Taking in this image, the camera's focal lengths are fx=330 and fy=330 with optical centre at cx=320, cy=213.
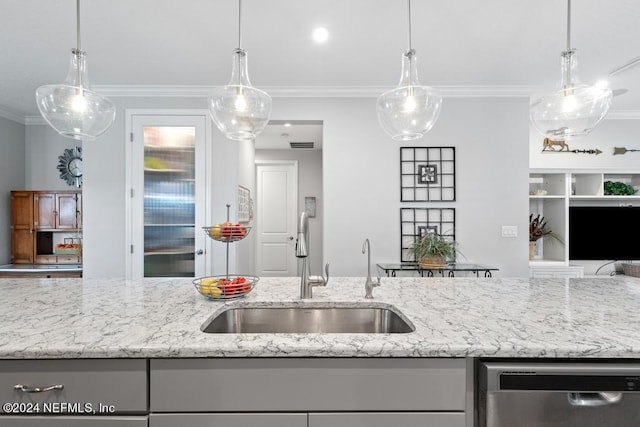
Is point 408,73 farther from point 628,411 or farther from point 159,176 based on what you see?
point 159,176

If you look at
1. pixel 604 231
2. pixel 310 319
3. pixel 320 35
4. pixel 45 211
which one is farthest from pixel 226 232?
pixel 604 231

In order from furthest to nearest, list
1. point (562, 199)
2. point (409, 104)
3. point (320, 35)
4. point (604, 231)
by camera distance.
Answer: point (604, 231) → point (562, 199) → point (320, 35) → point (409, 104)

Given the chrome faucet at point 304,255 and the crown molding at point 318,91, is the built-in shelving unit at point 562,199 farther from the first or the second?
the chrome faucet at point 304,255

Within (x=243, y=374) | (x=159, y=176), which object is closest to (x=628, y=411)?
(x=243, y=374)

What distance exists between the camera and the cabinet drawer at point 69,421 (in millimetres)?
979

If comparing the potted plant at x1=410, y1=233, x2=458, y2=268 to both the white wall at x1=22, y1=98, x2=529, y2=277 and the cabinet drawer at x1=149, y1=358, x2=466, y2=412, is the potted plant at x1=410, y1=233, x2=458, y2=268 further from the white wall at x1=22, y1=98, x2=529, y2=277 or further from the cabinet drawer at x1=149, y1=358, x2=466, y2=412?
the cabinet drawer at x1=149, y1=358, x2=466, y2=412

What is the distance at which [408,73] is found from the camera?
5.73ft

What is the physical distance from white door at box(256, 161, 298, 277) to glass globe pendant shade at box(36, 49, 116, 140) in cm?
465

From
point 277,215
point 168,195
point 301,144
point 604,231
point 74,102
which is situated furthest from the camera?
point 277,215

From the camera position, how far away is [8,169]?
430 cm

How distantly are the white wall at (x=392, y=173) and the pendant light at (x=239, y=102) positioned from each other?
1935 mm

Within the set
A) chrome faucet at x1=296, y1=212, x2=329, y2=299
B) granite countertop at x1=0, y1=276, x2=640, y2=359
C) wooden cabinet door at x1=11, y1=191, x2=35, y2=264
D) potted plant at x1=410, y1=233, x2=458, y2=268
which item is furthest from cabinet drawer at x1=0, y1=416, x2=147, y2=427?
wooden cabinet door at x1=11, y1=191, x2=35, y2=264

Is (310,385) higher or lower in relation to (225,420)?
higher

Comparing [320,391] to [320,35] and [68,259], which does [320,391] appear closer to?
[320,35]
